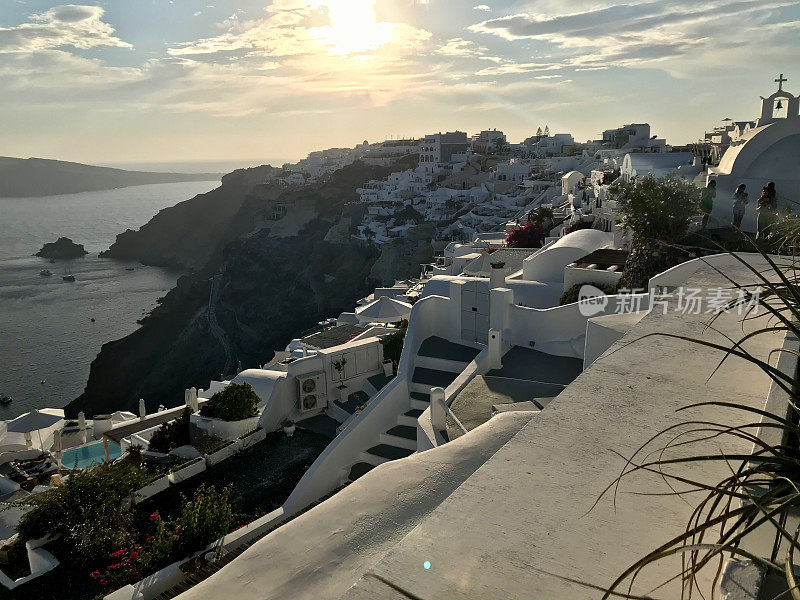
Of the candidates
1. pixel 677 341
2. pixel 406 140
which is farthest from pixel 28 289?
pixel 677 341

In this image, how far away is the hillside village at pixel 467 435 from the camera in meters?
3.25

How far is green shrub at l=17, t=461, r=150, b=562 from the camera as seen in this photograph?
33.3 feet

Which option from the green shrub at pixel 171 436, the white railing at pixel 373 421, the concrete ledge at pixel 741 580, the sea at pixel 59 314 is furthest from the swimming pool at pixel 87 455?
the sea at pixel 59 314

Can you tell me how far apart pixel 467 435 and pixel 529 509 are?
391cm

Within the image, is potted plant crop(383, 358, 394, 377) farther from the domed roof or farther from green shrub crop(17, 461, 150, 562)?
the domed roof

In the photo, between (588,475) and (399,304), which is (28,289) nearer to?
(399,304)

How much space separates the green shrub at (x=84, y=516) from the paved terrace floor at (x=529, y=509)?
5541 millimetres

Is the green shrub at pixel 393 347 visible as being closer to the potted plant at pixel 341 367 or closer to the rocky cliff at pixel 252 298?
the potted plant at pixel 341 367

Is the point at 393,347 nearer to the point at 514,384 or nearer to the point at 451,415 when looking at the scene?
the point at 514,384

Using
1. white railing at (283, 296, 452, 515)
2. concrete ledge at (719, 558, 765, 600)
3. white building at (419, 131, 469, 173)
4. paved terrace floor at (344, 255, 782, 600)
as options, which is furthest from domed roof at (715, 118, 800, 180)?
white building at (419, 131, 469, 173)

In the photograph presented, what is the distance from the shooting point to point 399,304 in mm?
23250

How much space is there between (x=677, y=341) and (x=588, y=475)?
3223 millimetres

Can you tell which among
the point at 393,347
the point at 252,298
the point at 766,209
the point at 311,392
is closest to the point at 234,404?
the point at 311,392

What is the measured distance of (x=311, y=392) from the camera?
15969 mm
